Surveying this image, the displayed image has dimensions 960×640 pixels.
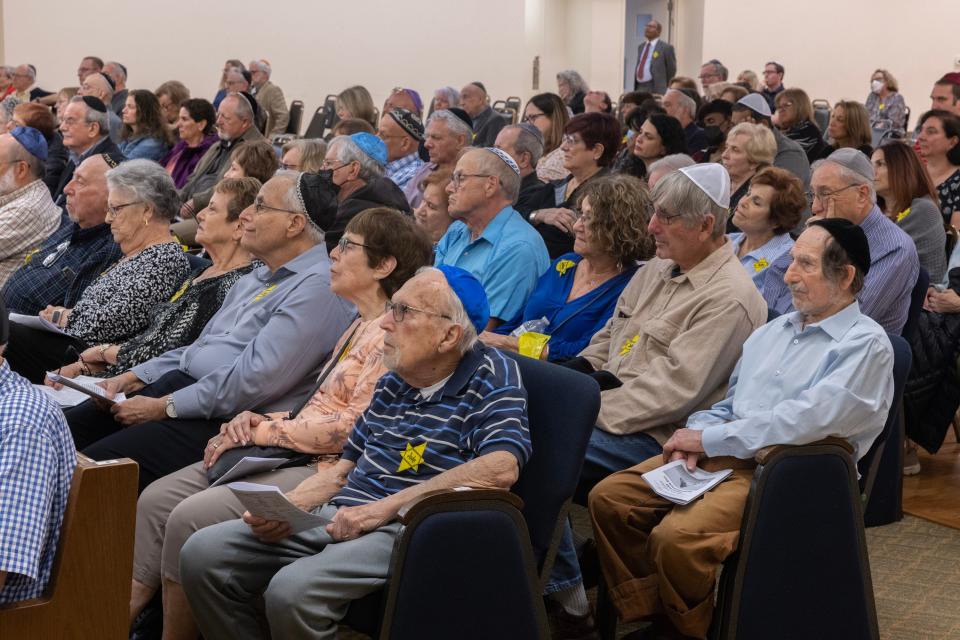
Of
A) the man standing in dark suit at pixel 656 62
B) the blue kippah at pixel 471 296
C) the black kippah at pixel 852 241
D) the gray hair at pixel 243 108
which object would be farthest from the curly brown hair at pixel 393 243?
the man standing in dark suit at pixel 656 62

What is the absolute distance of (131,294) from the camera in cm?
397

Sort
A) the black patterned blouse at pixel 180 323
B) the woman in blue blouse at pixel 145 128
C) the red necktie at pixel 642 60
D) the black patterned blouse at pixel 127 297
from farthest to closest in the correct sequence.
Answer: the red necktie at pixel 642 60, the woman in blue blouse at pixel 145 128, the black patterned blouse at pixel 127 297, the black patterned blouse at pixel 180 323

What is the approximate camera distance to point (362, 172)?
16.3 ft

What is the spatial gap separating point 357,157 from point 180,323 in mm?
1448

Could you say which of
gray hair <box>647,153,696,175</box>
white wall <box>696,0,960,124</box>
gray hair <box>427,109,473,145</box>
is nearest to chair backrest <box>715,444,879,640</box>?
gray hair <box>647,153,696,175</box>

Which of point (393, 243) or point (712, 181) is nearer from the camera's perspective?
point (393, 243)

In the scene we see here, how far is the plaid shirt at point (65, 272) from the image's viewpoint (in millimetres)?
4426

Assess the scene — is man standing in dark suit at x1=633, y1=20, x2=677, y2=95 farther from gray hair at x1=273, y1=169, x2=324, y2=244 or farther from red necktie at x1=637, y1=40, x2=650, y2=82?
gray hair at x1=273, y1=169, x2=324, y2=244

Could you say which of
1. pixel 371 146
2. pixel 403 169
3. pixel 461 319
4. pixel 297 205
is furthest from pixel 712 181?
pixel 403 169

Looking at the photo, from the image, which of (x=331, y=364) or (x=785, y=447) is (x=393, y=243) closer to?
(x=331, y=364)

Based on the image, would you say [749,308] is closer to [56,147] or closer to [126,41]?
[56,147]

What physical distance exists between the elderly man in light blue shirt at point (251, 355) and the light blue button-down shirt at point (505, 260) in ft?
2.14

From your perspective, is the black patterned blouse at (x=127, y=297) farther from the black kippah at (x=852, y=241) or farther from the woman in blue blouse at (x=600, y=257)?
the black kippah at (x=852, y=241)

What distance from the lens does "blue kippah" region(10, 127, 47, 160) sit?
5434mm
